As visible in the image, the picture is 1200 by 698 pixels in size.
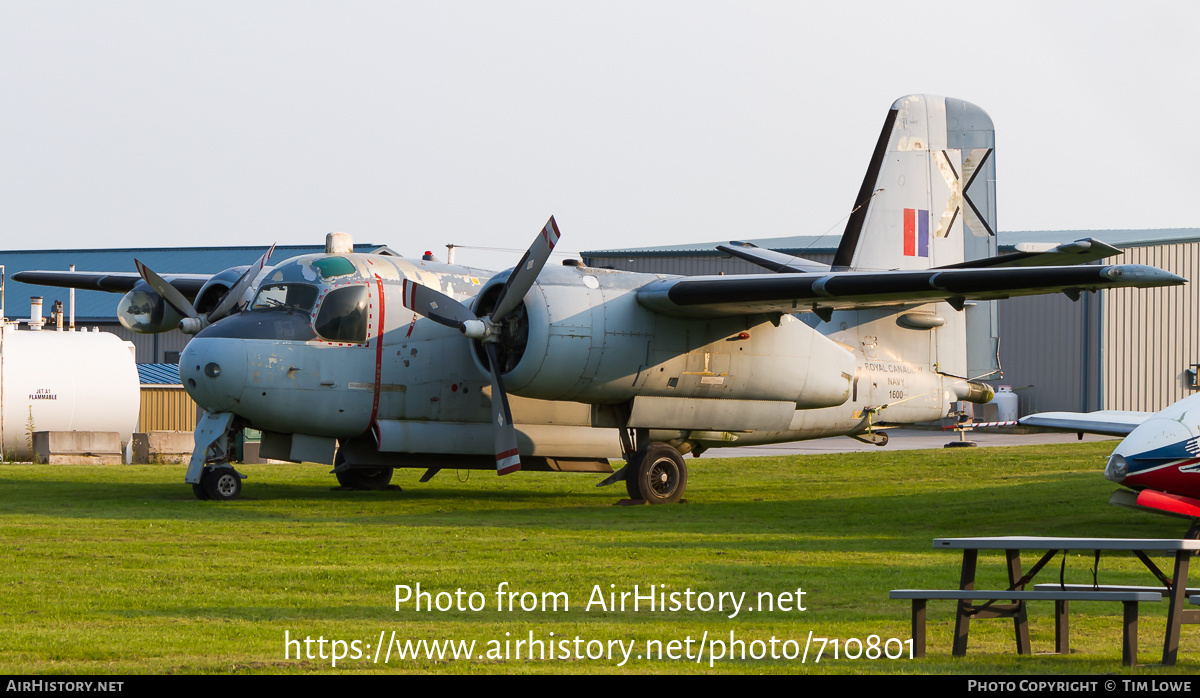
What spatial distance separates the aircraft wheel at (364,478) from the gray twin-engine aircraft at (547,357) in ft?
0.13

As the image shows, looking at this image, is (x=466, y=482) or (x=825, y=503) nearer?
(x=825, y=503)

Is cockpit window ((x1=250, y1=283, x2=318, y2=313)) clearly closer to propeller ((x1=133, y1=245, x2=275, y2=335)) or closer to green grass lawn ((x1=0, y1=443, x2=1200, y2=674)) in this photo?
propeller ((x1=133, y1=245, x2=275, y2=335))

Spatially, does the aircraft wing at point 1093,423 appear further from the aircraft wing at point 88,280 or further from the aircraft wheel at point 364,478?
the aircraft wing at point 88,280

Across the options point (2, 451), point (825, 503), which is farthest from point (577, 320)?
point (2, 451)

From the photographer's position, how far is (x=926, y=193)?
80.2 ft

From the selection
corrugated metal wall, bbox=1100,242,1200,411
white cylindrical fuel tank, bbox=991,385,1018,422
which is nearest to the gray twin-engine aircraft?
white cylindrical fuel tank, bbox=991,385,1018,422

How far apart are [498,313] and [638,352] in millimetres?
2291

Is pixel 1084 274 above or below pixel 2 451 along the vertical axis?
above

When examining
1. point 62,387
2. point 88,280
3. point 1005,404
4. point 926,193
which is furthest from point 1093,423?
point 1005,404


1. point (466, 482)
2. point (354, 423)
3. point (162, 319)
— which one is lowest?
point (466, 482)

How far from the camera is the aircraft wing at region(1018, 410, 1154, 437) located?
58.7ft

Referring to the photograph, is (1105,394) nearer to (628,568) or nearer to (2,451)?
(2,451)

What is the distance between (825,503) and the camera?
68.9 ft

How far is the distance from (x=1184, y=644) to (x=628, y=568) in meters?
5.18
